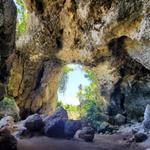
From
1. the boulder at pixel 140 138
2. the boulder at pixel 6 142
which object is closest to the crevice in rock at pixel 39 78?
the boulder at pixel 140 138

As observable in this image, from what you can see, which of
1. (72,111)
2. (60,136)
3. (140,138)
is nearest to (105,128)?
(60,136)

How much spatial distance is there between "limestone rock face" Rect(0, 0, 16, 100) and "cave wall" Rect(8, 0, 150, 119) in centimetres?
502

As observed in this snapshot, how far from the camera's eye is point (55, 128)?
44.1ft

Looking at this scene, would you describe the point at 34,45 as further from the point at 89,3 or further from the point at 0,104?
the point at 89,3

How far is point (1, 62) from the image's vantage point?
1107 centimetres

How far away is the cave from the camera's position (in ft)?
40.6

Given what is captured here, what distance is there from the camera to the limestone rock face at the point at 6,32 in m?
10.3

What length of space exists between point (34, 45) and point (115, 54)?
17.8ft

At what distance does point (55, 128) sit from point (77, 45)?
19.1 feet

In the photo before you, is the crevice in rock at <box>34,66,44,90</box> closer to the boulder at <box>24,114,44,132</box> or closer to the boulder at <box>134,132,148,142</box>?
the boulder at <box>24,114,44,132</box>

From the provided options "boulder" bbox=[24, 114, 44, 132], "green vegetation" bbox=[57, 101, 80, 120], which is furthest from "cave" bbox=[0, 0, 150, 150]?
"green vegetation" bbox=[57, 101, 80, 120]

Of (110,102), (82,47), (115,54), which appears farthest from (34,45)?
(110,102)

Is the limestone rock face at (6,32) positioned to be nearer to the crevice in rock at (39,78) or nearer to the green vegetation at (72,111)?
the crevice in rock at (39,78)

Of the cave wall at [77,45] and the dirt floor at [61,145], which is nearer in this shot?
the dirt floor at [61,145]
